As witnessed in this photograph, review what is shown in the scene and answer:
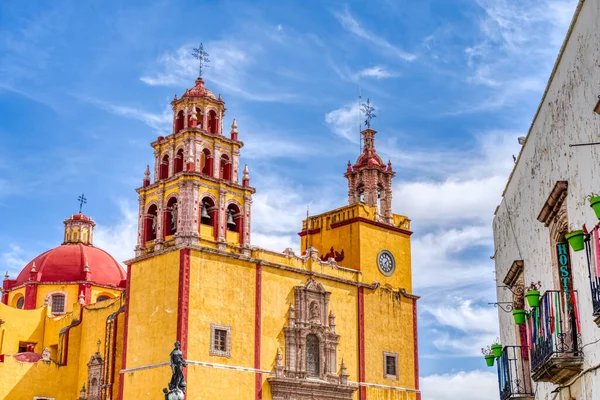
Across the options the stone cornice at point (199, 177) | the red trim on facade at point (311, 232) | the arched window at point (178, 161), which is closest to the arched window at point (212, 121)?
the arched window at point (178, 161)

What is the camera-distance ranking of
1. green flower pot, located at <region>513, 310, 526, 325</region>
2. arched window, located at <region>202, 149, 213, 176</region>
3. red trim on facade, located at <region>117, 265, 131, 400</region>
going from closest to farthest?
green flower pot, located at <region>513, 310, 526, 325</region> → red trim on facade, located at <region>117, 265, 131, 400</region> → arched window, located at <region>202, 149, 213, 176</region>

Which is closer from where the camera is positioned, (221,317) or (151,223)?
(221,317)

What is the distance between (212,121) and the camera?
3183cm

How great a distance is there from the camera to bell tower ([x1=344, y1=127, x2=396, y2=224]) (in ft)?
119

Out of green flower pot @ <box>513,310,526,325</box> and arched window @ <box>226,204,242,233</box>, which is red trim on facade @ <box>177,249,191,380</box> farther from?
green flower pot @ <box>513,310,526,325</box>

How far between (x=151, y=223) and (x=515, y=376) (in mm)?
19350

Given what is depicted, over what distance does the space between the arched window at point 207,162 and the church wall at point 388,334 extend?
8.11 meters

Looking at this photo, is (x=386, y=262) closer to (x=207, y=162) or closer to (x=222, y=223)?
(x=222, y=223)

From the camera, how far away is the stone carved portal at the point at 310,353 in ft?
98.1

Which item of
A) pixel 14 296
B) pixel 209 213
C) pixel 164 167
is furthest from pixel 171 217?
pixel 14 296

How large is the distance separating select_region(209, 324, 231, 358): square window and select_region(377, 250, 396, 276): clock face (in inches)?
343

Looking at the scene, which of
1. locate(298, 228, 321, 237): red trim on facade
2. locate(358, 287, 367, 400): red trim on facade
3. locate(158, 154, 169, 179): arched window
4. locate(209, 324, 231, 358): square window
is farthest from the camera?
locate(298, 228, 321, 237): red trim on facade

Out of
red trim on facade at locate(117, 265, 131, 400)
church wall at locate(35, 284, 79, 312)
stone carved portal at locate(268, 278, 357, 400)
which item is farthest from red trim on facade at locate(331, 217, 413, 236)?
church wall at locate(35, 284, 79, 312)

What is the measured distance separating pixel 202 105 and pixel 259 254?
19.9 ft
